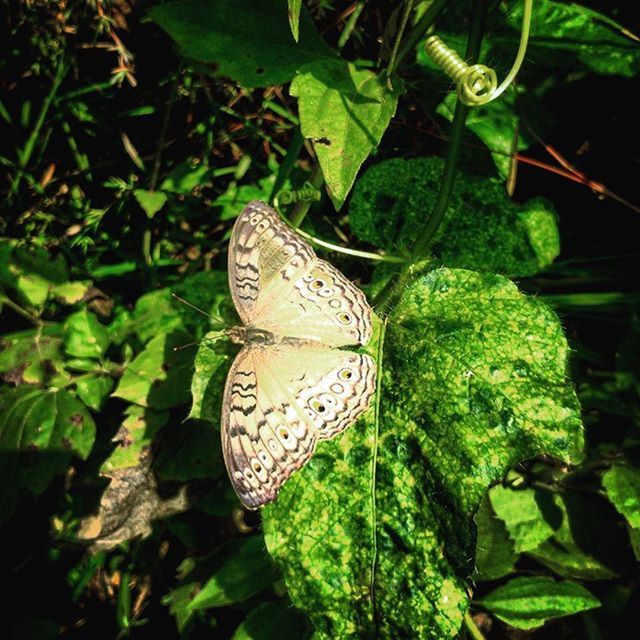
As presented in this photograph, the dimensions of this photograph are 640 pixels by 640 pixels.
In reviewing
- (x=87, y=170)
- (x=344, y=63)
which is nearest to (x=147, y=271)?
(x=87, y=170)

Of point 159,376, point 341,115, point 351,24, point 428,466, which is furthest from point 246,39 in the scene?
point 428,466

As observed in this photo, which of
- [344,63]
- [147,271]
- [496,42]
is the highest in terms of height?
[496,42]

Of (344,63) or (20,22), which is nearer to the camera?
(344,63)

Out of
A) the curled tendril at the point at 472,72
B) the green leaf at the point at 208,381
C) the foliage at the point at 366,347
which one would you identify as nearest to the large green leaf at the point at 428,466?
the foliage at the point at 366,347

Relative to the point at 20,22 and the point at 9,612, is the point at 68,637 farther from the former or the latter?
the point at 20,22

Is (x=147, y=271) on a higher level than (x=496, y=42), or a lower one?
lower

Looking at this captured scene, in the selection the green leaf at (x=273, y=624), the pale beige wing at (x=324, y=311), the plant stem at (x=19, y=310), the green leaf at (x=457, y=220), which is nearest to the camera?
the pale beige wing at (x=324, y=311)

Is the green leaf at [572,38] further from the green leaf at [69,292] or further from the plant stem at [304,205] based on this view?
the green leaf at [69,292]

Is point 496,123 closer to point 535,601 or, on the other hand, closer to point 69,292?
point 535,601
